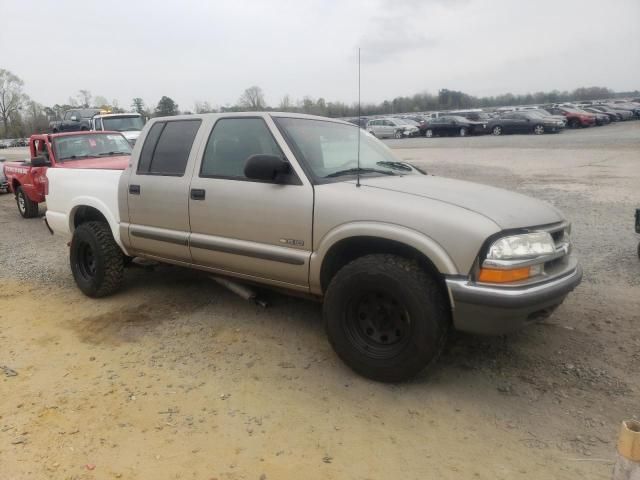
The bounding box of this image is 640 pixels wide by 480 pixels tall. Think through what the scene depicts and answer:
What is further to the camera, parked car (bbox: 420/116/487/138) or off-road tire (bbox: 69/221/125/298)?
parked car (bbox: 420/116/487/138)

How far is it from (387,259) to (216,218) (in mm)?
1517

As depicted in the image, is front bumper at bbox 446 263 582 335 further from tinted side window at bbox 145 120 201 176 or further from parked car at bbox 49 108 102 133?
parked car at bbox 49 108 102 133

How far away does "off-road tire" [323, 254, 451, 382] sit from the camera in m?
3.01

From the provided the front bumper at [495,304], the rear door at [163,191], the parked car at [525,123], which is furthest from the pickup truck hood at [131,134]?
the parked car at [525,123]

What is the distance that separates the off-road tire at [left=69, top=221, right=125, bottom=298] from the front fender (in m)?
2.44

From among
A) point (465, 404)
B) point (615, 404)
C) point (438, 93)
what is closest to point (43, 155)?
point (465, 404)

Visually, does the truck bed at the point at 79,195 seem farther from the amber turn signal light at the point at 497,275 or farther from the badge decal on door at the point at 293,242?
the amber turn signal light at the point at 497,275

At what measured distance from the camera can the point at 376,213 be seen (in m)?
3.20

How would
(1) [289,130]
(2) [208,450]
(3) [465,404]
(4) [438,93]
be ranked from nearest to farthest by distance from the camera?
(2) [208,450]
(3) [465,404]
(1) [289,130]
(4) [438,93]

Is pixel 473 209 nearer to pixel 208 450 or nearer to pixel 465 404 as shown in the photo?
pixel 465 404

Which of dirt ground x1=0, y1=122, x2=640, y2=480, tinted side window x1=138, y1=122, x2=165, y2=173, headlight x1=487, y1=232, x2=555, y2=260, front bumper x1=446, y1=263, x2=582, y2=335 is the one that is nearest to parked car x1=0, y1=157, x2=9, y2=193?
dirt ground x1=0, y1=122, x2=640, y2=480

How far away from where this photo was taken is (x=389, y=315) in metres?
3.27

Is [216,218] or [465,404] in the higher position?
[216,218]

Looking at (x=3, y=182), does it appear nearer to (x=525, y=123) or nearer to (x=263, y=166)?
(x=263, y=166)
